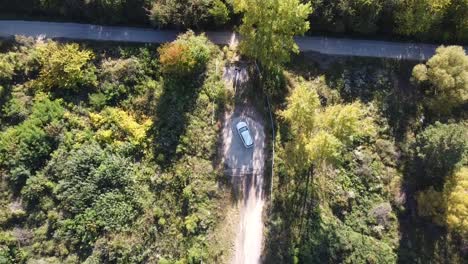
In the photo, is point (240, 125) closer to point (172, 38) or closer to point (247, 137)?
point (247, 137)

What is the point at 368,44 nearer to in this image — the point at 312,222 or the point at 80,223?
the point at 312,222

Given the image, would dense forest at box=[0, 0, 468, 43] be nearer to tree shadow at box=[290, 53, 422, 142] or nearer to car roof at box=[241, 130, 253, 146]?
tree shadow at box=[290, 53, 422, 142]

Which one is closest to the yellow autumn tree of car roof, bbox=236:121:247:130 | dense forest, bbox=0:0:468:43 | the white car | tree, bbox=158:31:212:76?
tree, bbox=158:31:212:76

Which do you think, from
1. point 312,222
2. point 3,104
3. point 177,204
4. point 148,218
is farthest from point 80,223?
point 312,222

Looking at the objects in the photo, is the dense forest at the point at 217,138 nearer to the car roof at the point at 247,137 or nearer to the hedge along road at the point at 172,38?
the hedge along road at the point at 172,38

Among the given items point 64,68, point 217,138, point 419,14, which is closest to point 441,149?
point 419,14
